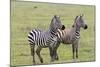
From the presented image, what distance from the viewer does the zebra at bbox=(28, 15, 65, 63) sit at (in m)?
2.40

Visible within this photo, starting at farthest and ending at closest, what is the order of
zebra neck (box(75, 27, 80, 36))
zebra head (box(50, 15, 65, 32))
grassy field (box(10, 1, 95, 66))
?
zebra neck (box(75, 27, 80, 36)), zebra head (box(50, 15, 65, 32)), grassy field (box(10, 1, 95, 66))

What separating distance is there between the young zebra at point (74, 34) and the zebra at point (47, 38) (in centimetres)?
6

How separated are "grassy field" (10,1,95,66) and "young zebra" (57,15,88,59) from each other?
5 cm

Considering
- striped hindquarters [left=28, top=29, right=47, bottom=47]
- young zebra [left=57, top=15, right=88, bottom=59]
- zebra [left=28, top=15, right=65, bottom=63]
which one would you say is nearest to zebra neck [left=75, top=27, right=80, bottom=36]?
young zebra [left=57, top=15, right=88, bottom=59]

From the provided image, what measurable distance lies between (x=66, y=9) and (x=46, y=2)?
24 centimetres

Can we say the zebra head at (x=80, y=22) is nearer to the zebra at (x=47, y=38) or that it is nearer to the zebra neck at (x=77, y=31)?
the zebra neck at (x=77, y=31)

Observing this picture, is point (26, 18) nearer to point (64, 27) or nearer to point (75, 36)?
point (64, 27)

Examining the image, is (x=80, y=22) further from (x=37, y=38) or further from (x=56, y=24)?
(x=37, y=38)

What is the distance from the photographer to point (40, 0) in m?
2.43

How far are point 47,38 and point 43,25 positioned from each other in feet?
0.48

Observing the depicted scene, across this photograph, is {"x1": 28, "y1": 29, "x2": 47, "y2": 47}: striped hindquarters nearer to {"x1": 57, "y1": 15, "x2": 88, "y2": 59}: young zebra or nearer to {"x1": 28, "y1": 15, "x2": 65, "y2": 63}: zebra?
{"x1": 28, "y1": 15, "x2": 65, "y2": 63}: zebra

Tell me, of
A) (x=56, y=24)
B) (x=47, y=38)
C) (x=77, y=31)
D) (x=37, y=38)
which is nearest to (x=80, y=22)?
(x=77, y=31)

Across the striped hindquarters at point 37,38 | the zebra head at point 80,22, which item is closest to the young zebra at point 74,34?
the zebra head at point 80,22
